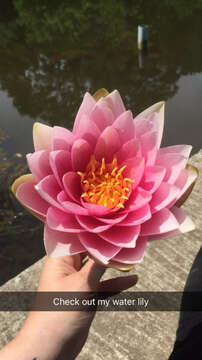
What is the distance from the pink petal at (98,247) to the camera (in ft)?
2.54

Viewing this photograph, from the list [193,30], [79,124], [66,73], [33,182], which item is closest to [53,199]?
[33,182]

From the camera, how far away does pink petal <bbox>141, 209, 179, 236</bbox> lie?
796 millimetres

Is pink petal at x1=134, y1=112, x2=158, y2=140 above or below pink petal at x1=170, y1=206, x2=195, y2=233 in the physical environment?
above

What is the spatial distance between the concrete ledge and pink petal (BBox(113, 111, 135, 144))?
3.33 feet

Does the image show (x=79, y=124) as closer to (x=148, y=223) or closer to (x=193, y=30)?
(x=148, y=223)

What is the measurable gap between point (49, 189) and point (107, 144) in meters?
0.22

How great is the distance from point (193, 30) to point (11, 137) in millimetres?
6491

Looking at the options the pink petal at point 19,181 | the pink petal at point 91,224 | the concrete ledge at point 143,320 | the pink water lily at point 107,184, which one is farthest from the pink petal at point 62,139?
the concrete ledge at point 143,320

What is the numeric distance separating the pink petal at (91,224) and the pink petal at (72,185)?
60mm

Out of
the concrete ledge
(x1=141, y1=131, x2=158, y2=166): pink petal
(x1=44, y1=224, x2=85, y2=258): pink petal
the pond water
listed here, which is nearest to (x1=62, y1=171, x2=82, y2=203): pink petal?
(x1=44, y1=224, x2=85, y2=258): pink petal

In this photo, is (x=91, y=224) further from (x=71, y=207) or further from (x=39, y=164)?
(x=39, y=164)

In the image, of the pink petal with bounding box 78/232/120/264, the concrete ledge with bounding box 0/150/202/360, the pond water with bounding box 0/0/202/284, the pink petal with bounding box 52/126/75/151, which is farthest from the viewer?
the pond water with bounding box 0/0/202/284

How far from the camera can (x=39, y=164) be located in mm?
861

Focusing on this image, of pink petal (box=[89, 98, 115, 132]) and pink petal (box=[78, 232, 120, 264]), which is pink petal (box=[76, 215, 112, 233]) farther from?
pink petal (box=[89, 98, 115, 132])
